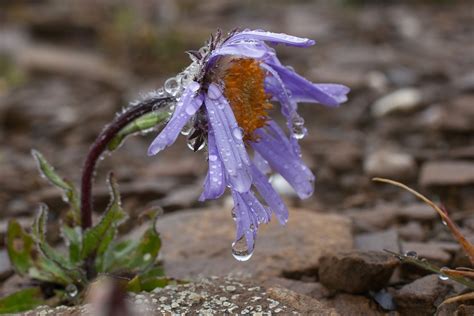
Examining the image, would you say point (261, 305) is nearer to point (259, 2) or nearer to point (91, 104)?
point (91, 104)

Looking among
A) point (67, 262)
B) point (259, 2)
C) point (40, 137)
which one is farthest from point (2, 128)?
point (259, 2)

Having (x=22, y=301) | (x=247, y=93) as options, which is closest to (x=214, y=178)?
(x=247, y=93)

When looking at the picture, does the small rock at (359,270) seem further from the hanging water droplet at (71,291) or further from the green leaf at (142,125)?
the hanging water droplet at (71,291)

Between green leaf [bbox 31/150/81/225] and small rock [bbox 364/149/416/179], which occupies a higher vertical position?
green leaf [bbox 31/150/81/225]

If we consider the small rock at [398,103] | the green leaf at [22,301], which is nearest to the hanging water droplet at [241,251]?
the green leaf at [22,301]

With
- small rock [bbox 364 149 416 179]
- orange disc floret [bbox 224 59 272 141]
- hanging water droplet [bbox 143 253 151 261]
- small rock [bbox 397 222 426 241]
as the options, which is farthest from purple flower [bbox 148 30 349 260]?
small rock [bbox 364 149 416 179]

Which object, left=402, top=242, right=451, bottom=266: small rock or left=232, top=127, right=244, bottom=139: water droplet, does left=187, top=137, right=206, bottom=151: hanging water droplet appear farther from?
left=402, top=242, right=451, bottom=266: small rock
